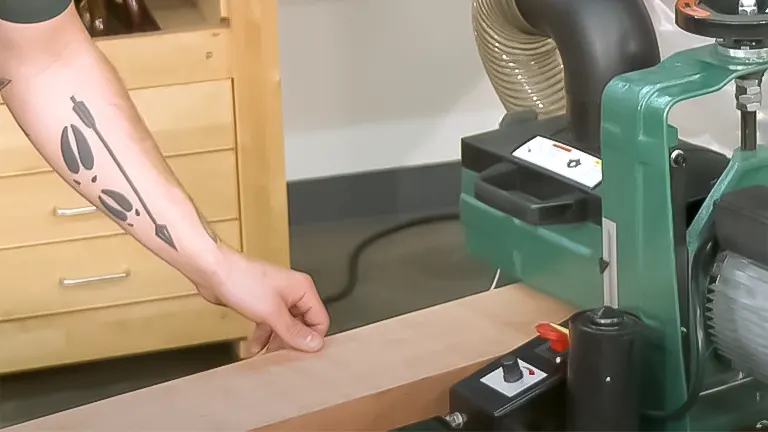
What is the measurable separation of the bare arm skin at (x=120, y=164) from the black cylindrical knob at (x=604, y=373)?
28 centimetres

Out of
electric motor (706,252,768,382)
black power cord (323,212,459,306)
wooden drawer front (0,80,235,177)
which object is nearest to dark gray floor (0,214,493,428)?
black power cord (323,212,459,306)

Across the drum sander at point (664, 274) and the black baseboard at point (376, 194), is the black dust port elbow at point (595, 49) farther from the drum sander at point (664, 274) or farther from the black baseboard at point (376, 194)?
the black baseboard at point (376, 194)

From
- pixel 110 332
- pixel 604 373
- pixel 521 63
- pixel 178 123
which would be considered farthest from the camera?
pixel 110 332

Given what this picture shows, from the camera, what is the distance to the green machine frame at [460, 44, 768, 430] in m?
0.86

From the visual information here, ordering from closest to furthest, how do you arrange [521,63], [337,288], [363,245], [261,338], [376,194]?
[261,338], [521,63], [337,288], [363,245], [376,194]

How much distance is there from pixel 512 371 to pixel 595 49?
0.36 m

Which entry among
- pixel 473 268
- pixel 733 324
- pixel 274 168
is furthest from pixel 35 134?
pixel 473 268

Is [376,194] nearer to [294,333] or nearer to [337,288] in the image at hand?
[337,288]

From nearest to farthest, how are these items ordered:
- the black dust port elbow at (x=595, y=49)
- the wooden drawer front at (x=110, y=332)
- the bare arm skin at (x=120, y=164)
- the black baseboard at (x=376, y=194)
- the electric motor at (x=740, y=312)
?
the electric motor at (x=740, y=312) < the bare arm skin at (x=120, y=164) < the black dust port elbow at (x=595, y=49) < the wooden drawer front at (x=110, y=332) < the black baseboard at (x=376, y=194)

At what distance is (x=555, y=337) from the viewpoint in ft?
3.00

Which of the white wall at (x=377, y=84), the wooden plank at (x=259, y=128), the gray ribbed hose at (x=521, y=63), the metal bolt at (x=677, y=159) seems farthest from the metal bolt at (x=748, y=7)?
the white wall at (x=377, y=84)

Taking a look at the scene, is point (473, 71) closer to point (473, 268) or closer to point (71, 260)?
point (473, 268)

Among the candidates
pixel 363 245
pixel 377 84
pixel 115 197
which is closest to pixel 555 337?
pixel 115 197

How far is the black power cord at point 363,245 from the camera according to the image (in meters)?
2.33
